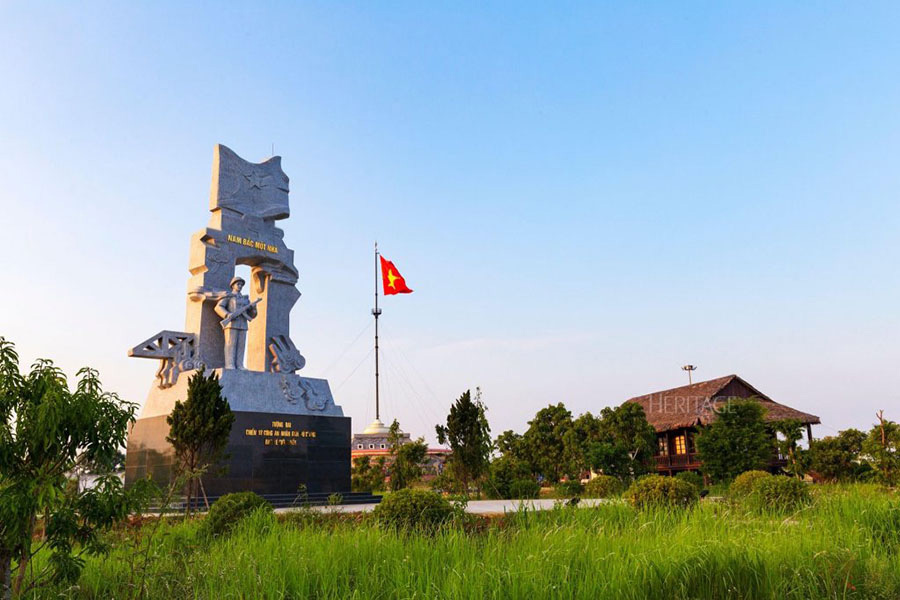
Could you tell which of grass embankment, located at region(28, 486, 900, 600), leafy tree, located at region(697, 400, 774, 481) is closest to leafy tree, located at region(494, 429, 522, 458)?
leafy tree, located at region(697, 400, 774, 481)

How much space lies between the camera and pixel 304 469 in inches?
810

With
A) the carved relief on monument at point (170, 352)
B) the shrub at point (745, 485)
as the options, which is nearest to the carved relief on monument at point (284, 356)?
the carved relief on monument at point (170, 352)

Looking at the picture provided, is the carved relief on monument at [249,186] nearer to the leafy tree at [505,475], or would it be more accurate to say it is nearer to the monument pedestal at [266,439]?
the monument pedestal at [266,439]

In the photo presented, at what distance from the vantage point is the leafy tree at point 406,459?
31.9m

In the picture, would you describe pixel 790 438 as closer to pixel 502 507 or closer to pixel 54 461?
pixel 502 507

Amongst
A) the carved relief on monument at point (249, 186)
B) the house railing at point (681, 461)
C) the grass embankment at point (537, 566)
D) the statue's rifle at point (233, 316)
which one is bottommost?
the house railing at point (681, 461)

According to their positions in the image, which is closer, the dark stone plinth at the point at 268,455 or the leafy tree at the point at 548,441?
the dark stone plinth at the point at 268,455

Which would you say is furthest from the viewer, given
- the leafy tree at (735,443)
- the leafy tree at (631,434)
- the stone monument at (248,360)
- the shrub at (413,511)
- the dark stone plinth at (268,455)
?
the leafy tree at (631,434)

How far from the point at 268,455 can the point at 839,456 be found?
71.3ft

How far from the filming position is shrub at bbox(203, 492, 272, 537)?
960cm

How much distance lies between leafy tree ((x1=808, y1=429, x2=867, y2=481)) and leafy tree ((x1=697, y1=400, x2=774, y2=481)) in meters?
2.56

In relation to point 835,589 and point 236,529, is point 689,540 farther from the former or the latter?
point 236,529

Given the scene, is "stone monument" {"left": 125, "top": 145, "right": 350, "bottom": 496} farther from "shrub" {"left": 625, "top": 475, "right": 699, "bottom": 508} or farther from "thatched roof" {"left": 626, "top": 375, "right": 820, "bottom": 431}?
"thatched roof" {"left": 626, "top": 375, "right": 820, "bottom": 431}

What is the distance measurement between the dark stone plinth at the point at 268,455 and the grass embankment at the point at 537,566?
11.4 meters
